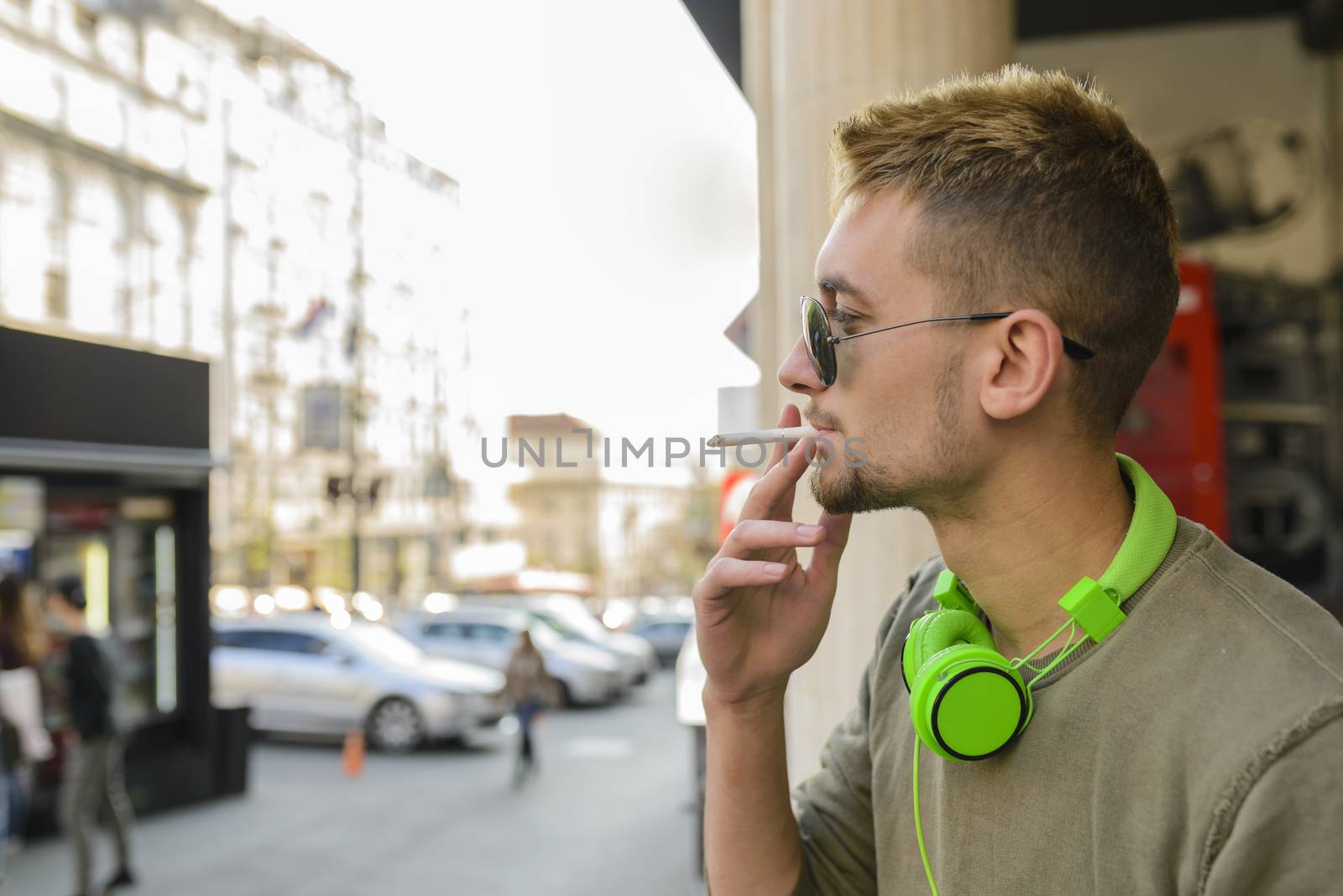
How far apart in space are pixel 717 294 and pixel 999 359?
1220 millimetres

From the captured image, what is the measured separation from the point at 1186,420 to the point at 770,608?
265 inches

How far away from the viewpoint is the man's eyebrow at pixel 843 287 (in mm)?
1303

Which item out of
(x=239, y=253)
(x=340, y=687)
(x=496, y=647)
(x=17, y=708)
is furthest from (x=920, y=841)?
(x=239, y=253)

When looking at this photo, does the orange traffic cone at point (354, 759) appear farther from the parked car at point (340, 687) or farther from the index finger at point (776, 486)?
the index finger at point (776, 486)

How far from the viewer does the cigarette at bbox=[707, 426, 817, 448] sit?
51.8 inches

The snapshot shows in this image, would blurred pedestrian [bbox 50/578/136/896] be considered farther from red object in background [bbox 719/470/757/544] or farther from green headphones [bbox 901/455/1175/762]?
green headphones [bbox 901/455/1175/762]

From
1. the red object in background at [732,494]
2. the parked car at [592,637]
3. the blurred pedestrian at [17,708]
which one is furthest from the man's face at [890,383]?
the parked car at [592,637]

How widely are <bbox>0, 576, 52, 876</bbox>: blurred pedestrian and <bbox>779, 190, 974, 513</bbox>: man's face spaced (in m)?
6.00

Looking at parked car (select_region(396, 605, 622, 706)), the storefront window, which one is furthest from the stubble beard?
parked car (select_region(396, 605, 622, 706))

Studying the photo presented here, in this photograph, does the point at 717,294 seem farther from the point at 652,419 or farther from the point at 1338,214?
the point at 1338,214

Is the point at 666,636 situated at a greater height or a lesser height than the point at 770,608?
lesser

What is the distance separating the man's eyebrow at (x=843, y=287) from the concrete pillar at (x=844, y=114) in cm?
164

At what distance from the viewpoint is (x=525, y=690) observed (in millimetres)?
11195

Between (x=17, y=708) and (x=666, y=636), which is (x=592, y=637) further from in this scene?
(x=17, y=708)
